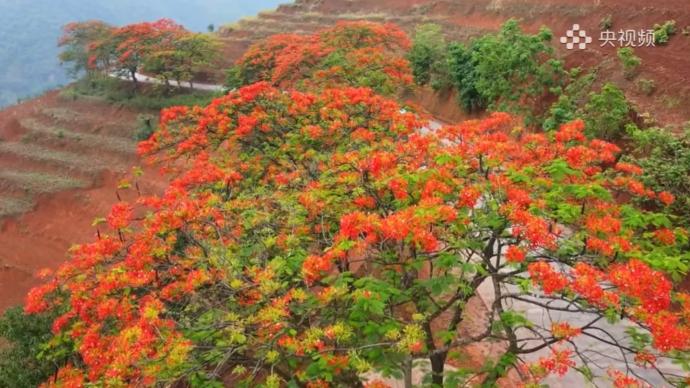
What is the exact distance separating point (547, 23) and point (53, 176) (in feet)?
85.0

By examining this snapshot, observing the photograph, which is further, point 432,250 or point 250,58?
point 250,58

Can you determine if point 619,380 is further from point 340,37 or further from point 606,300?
point 340,37

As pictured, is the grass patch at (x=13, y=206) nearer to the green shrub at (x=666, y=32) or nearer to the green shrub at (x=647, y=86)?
the green shrub at (x=647, y=86)

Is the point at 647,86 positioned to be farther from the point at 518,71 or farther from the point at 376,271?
the point at 376,271

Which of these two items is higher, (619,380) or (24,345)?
(619,380)

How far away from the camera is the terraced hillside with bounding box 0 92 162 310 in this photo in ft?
69.0

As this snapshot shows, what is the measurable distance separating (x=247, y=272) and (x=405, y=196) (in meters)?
2.49

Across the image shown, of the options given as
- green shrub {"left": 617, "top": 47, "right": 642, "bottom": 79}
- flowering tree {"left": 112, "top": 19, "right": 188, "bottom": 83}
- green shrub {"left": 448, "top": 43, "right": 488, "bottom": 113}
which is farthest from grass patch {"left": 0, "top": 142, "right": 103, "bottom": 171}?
green shrub {"left": 617, "top": 47, "right": 642, "bottom": 79}

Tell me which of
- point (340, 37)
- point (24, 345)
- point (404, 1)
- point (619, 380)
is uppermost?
point (404, 1)

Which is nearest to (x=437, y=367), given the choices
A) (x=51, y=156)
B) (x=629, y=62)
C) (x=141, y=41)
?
(x=629, y=62)

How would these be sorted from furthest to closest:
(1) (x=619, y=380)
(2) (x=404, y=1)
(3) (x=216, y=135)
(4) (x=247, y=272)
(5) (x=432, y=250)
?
(2) (x=404, y=1)
(3) (x=216, y=135)
(4) (x=247, y=272)
(5) (x=432, y=250)
(1) (x=619, y=380)

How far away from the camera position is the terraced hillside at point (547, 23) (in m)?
14.2

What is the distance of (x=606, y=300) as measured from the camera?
5.20 meters

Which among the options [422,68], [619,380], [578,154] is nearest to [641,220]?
[578,154]
